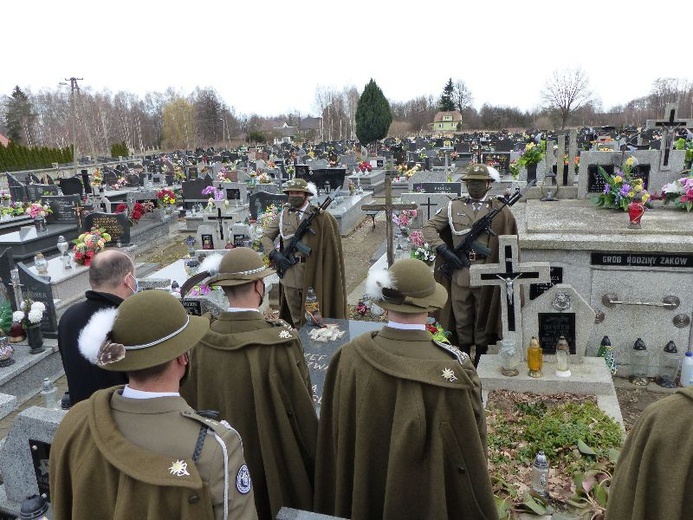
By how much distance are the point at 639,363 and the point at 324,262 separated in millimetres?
4214

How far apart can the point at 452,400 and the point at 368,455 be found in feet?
1.93

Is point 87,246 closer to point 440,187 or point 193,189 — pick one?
point 193,189

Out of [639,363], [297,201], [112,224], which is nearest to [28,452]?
[297,201]

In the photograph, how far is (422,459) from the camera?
2.79 metres

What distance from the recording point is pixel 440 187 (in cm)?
1521

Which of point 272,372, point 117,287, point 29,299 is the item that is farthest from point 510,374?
point 29,299

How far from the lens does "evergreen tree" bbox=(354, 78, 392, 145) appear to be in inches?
1970

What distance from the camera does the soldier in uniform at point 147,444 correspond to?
185 centimetres

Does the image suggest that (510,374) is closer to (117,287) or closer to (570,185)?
(117,287)

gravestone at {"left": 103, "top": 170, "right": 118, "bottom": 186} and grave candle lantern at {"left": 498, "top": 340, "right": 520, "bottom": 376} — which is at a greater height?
gravestone at {"left": 103, "top": 170, "right": 118, "bottom": 186}

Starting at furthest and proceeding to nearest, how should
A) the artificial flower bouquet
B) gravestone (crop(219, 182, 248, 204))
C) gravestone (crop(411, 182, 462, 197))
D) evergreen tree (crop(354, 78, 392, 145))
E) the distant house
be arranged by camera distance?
the distant house, evergreen tree (crop(354, 78, 392, 145)), gravestone (crop(219, 182, 248, 204)), gravestone (crop(411, 182, 462, 197)), the artificial flower bouquet

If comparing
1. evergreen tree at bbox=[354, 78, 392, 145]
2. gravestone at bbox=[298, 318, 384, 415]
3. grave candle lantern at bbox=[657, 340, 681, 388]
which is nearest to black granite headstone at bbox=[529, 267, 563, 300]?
grave candle lantern at bbox=[657, 340, 681, 388]

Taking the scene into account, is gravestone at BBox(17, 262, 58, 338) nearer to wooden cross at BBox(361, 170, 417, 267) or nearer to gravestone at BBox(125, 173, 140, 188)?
wooden cross at BBox(361, 170, 417, 267)

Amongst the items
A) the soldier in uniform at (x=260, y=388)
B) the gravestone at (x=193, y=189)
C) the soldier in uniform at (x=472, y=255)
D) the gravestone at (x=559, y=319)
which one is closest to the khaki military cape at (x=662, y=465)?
the soldier in uniform at (x=260, y=388)
